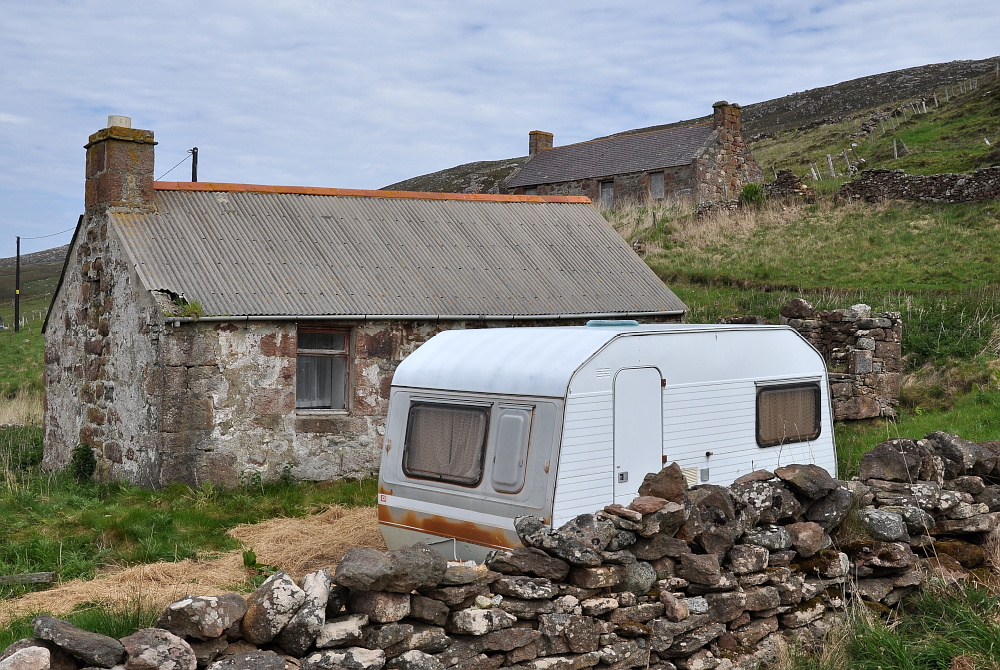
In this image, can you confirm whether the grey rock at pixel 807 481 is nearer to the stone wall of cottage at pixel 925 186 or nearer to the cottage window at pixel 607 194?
the stone wall of cottage at pixel 925 186

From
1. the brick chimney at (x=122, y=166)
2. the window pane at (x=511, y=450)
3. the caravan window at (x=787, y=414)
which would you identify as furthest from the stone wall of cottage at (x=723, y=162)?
the window pane at (x=511, y=450)

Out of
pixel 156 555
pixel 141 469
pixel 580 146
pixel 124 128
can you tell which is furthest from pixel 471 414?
pixel 580 146

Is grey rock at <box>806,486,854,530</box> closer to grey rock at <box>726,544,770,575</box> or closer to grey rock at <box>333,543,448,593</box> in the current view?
grey rock at <box>726,544,770,575</box>

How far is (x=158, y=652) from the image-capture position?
12.6 feet

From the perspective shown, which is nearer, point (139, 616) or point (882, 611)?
point (139, 616)

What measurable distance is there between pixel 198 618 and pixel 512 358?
4372mm

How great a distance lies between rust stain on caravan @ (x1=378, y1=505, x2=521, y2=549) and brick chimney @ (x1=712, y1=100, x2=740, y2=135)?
31274mm

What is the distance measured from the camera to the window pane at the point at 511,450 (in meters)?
7.28

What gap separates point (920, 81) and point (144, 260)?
85857 mm

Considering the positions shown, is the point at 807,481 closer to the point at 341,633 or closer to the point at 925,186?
the point at 341,633

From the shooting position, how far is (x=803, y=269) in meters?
22.8

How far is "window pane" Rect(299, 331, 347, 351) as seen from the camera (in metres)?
13.5

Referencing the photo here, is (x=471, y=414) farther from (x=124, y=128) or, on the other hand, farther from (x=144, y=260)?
(x=124, y=128)

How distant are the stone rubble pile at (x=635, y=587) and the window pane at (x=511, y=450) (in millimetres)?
1296
